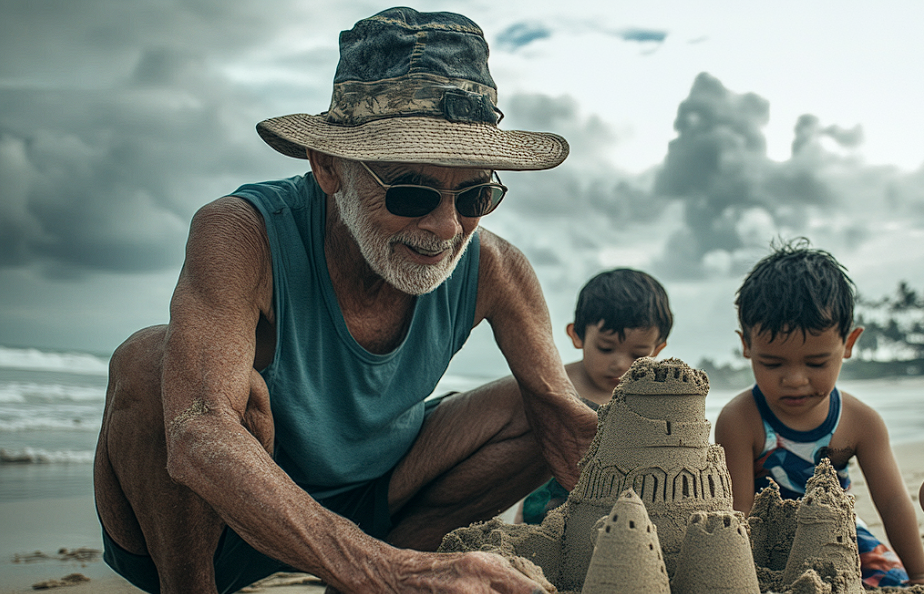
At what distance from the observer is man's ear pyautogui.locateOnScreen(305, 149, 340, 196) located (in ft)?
9.50

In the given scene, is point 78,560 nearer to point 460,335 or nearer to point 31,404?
point 460,335

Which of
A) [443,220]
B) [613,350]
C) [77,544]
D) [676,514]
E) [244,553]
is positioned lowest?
[77,544]

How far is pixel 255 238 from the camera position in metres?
2.71

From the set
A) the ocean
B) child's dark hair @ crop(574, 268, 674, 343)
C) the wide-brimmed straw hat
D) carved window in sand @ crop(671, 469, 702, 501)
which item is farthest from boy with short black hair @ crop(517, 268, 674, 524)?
the ocean

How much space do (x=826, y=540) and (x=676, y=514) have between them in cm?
43

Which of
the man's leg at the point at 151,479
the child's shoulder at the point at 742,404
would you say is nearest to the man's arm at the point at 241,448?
the man's leg at the point at 151,479

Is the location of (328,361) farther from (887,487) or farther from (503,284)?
(887,487)

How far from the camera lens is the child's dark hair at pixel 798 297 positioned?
3.25 meters

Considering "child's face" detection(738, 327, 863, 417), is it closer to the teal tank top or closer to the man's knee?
the teal tank top

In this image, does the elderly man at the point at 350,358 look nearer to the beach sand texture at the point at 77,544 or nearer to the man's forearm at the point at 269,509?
the man's forearm at the point at 269,509

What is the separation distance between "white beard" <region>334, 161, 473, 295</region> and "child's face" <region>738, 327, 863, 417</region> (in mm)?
1507

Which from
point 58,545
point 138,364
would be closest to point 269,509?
point 138,364

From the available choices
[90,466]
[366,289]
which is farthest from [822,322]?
[90,466]

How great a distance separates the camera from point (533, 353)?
127 inches
